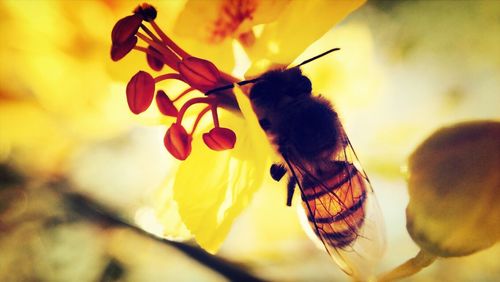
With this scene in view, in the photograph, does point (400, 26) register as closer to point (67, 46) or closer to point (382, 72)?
point (382, 72)

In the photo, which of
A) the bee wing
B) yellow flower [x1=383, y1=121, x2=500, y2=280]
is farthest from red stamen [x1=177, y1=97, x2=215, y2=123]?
yellow flower [x1=383, y1=121, x2=500, y2=280]

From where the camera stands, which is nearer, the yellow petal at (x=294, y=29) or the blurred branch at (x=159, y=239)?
the yellow petal at (x=294, y=29)

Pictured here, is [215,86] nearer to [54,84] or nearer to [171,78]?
[171,78]

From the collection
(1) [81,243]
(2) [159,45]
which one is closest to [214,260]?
(1) [81,243]

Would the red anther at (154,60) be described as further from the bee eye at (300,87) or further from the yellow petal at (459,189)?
the yellow petal at (459,189)

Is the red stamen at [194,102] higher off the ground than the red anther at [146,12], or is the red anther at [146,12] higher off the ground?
the red anther at [146,12]

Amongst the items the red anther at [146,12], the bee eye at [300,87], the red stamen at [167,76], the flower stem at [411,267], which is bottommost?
the flower stem at [411,267]

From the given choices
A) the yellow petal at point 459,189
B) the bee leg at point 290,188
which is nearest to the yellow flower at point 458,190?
the yellow petal at point 459,189

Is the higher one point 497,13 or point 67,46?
point 497,13

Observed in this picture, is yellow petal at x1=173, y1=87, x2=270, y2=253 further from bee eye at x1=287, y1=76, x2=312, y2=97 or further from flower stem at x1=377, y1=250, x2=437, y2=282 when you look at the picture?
flower stem at x1=377, y1=250, x2=437, y2=282
